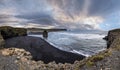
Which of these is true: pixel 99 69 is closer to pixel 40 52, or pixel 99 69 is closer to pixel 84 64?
pixel 84 64

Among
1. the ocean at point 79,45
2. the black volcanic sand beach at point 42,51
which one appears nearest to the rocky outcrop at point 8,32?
the black volcanic sand beach at point 42,51

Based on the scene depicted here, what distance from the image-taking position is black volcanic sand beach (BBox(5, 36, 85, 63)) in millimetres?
29697

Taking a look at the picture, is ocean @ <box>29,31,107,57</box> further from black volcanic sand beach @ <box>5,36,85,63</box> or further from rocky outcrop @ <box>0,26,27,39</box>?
rocky outcrop @ <box>0,26,27,39</box>

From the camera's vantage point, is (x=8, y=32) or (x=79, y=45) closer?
(x=8, y=32)

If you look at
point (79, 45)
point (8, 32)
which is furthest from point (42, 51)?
point (79, 45)

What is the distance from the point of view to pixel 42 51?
33.4m

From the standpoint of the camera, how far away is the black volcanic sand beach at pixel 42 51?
2970cm

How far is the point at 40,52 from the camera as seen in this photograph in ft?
108

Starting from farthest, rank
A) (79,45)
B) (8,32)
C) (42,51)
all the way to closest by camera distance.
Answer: (79,45) < (8,32) < (42,51)

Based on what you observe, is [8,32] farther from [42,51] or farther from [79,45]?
[79,45]

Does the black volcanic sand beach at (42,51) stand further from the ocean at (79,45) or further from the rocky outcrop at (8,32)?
the ocean at (79,45)

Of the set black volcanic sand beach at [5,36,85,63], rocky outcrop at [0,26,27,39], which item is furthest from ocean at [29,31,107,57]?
rocky outcrop at [0,26,27,39]

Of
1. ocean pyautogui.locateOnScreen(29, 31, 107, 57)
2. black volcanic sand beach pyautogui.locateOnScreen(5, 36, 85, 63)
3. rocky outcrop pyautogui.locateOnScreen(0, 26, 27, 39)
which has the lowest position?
ocean pyautogui.locateOnScreen(29, 31, 107, 57)

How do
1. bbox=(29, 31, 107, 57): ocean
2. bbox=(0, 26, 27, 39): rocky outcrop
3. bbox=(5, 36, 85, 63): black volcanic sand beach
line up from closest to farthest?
bbox=(5, 36, 85, 63): black volcanic sand beach < bbox=(29, 31, 107, 57): ocean < bbox=(0, 26, 27, 39): rocky outcrop
